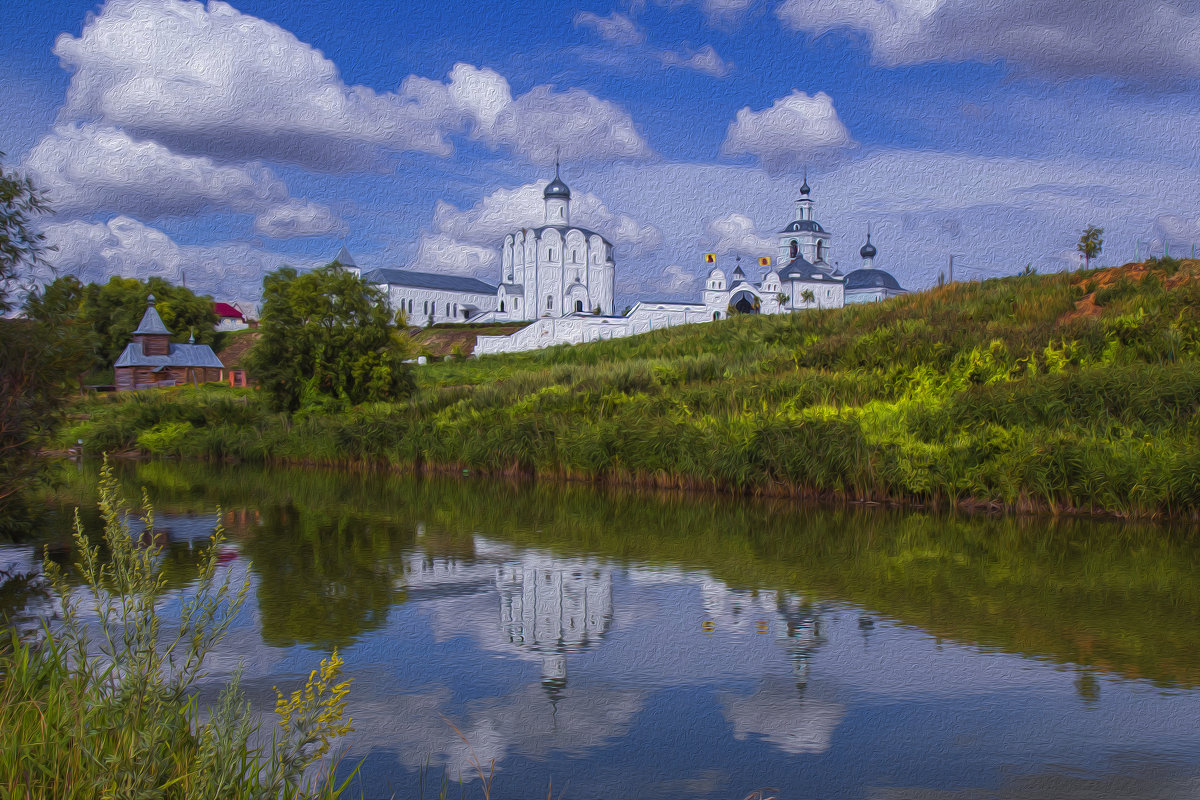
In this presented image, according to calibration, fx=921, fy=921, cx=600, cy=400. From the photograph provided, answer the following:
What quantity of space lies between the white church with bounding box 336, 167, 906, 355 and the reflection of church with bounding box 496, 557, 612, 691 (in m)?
61.3

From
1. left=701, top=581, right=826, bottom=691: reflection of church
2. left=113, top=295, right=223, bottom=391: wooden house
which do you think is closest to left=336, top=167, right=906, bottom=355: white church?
left=113, top=295, right=223, bottom=391: wooden house

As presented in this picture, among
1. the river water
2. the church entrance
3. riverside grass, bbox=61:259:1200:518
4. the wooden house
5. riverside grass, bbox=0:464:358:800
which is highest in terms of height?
the church entrance

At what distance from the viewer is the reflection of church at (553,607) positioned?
6.46m

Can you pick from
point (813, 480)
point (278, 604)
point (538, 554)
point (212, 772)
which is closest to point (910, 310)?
point (813, 480)

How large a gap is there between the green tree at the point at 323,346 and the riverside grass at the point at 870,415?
76 cm

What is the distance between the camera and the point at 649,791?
4.21 m

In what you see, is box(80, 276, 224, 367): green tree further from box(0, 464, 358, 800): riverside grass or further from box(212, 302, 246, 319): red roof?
box(0, 464, 358, 800): riverside grass

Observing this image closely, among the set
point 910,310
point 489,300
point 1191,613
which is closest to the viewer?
point 1191,613

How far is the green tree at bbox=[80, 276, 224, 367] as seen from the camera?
60.8 meters

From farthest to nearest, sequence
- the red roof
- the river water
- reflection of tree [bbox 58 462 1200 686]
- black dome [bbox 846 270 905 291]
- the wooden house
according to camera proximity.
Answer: the red roof < black dome [bbox 846 270 905 291] < the wooden house < reflection of tree [bbox 58 462 1200 686] < the river water

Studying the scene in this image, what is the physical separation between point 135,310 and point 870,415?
195 ft

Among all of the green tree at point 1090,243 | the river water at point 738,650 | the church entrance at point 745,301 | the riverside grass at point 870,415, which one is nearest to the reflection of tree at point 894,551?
the river water at point 738,650

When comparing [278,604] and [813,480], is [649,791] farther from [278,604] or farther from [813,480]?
[813,480]

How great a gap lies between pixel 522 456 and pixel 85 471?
9894 millimetres
